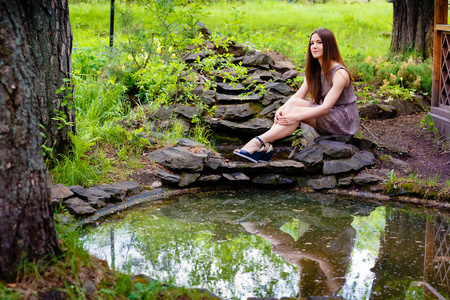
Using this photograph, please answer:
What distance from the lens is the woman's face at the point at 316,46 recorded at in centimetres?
532

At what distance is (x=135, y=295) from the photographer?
2584 millimetres

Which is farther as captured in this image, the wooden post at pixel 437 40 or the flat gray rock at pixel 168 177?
the wooden post at pixel 437 40

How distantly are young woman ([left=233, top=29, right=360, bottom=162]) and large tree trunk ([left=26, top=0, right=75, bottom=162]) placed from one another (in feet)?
6.40

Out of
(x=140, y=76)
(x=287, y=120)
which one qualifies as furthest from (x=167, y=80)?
(x=287, y=120)

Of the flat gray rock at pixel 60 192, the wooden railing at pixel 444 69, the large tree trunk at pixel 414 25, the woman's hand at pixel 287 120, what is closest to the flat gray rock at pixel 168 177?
the flat gray rock at pixel 60 192

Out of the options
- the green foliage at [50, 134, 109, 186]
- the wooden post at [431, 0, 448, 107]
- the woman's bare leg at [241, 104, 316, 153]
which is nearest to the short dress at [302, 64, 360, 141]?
the woman's bare leg at [241, 104, 316, 153]

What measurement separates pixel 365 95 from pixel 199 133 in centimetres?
314

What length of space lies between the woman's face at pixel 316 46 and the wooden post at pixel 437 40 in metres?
2.43

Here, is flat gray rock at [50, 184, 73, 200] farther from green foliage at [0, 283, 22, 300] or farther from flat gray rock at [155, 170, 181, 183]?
green foliage at [0, 283, 22, 300]

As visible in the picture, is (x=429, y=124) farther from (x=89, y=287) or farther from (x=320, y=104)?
(x=89, y=287)

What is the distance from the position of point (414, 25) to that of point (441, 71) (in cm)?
285

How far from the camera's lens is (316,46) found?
5.35 metres

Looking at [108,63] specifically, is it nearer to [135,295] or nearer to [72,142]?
[72,142]

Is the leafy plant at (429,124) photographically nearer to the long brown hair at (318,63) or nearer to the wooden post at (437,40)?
the wooden post at (437,40)
